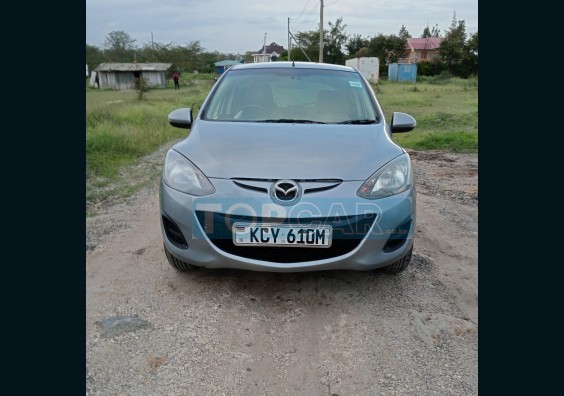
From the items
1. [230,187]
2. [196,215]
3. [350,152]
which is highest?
[350,152]

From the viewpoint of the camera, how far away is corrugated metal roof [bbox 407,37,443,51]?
215 feet

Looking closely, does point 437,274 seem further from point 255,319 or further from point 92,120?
point 92,120

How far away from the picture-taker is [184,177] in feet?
9.64

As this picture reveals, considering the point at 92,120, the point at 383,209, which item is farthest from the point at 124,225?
the point at 92,120

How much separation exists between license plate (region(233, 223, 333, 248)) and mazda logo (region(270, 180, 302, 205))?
148mm

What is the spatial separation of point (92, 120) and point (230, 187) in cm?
972

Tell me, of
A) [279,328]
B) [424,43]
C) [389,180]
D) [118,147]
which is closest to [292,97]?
[389,180]

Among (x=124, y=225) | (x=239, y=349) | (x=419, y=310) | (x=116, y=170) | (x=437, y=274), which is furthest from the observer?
(x=116, y=170)

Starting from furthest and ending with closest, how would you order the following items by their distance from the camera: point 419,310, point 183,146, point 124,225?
point 124,225 < point 183,146 < point 419,310

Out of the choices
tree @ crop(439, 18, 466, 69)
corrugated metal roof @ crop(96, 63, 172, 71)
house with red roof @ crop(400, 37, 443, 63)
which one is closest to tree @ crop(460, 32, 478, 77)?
tree @ crop(439, 18, 466, 69)

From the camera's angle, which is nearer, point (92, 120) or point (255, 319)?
point (255, 319)

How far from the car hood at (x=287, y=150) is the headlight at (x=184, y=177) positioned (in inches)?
1.7

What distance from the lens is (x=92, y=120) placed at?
11.3m

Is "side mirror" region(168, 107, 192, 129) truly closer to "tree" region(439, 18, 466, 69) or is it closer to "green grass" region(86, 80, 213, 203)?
"green grass" region(86, 80, 213, 203)
